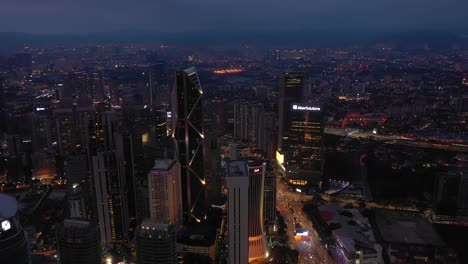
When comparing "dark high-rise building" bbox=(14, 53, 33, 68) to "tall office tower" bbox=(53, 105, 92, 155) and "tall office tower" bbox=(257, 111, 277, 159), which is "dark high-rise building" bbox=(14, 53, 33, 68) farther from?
"tall office tower" bbox=(257, 111, 277, 159)

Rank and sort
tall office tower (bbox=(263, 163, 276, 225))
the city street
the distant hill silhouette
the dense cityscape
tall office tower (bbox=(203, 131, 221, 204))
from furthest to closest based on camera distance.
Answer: the distant hill silhouette → tall office tower (bbox=(203, 131, 221, 204)) → tall office tower (bbox=(263, 163, 276, 225)) → the city street → the dense cityscape

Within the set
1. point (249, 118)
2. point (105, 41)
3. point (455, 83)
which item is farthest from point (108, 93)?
point (455, 83)

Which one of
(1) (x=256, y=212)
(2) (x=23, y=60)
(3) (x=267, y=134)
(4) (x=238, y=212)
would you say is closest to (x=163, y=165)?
(1) (x=256, y=212)

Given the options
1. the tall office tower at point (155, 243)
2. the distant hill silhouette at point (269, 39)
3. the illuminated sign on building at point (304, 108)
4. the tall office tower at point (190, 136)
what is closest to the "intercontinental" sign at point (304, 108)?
the illuminated sign on building at point (304, 108)

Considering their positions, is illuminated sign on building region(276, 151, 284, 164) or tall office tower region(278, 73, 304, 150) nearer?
illuminated sign on building region(276, 151, 284, 164)

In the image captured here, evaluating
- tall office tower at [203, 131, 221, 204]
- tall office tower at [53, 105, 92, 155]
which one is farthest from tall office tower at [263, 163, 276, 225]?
tall office tower at [53, 105, 92, 155]

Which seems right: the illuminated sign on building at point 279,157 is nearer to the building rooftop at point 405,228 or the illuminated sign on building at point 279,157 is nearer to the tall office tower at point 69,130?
the building rooftop at point 405,228
